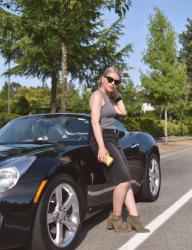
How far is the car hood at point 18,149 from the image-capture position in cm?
447

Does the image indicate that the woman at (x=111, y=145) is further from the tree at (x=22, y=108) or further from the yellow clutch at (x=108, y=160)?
the tree at (x=22, y=108)

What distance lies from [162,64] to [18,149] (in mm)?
22668

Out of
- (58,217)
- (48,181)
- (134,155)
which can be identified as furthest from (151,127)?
(48,181)

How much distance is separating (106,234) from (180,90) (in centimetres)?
2273

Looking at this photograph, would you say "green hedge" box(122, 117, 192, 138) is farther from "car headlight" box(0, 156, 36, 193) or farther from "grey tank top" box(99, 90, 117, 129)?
"car headlight" box(0, 156, 36, 193)

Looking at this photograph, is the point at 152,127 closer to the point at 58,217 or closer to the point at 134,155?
the point at 134,155

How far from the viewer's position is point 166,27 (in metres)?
27.4

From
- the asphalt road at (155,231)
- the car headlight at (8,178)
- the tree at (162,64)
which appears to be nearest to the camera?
the car headlight at (8,178)

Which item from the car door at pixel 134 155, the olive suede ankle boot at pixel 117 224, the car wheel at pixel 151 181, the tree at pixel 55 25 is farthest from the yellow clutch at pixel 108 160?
the tree at pixel 55 25

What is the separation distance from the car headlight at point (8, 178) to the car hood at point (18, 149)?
26 centimetres

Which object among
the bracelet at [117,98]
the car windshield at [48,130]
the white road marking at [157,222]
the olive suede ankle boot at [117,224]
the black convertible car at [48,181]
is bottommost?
the white road marking at [157,222]

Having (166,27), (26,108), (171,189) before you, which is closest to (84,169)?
(171,189)

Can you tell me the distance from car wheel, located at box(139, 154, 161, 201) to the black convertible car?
0.87 meters

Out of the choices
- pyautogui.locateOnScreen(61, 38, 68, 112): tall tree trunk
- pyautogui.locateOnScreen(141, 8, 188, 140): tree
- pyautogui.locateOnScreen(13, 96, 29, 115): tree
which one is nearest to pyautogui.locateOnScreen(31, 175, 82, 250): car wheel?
pyautogui.locateOnScreen(61, 38, 68, 112): tall tree trunk
